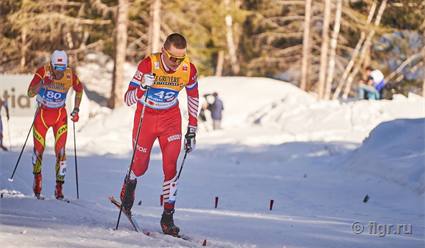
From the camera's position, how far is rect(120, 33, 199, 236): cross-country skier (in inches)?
297

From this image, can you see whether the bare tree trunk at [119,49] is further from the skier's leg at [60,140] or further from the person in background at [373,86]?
the skier's leg at [60,140]

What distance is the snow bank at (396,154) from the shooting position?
13484 millimetres

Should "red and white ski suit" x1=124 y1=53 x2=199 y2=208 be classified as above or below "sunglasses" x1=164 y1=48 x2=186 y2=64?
below

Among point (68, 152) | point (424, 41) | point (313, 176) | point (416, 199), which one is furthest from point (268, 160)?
point (424, 41)

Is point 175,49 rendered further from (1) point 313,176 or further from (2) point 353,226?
(1) point 313,176

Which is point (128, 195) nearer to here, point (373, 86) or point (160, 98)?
point (160, 98)

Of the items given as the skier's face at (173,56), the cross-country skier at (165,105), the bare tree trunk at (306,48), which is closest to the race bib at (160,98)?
the cross-country skier at (165,105)

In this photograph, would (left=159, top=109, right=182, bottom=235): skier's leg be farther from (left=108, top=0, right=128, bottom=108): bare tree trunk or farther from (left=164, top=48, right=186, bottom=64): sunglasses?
(left=108, top=0, right=128, bottom=108): bare tree trunk

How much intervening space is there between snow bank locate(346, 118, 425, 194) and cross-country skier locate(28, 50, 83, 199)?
21.2 ft

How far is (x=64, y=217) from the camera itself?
7535 mm

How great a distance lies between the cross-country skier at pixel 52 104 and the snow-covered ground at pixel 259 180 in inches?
27.5

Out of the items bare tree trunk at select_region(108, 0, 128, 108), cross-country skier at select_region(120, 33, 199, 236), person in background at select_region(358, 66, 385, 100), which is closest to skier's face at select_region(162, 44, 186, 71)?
cross-country skier at select_region(120, 33, 199, 236)

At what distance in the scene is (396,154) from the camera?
48.9 ft

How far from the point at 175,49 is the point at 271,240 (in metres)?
2.33
